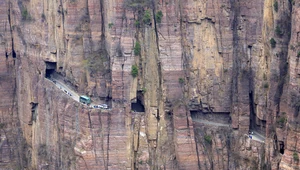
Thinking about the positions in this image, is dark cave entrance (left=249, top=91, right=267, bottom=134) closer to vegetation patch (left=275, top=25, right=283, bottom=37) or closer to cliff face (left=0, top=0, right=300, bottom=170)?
cliff face (left=0, top=0, right=300, bottom=170)

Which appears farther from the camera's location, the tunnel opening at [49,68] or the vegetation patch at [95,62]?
the tunnel opening at [49,68]

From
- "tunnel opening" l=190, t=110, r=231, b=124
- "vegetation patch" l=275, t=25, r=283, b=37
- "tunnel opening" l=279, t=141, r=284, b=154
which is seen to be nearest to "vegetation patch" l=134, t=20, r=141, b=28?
"tunnel opening" l=190, t=110, r=231, b=124

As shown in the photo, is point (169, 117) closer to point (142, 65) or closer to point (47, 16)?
point (142, 65)

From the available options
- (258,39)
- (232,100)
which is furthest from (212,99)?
(258,39)

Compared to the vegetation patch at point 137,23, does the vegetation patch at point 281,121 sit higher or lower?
lower


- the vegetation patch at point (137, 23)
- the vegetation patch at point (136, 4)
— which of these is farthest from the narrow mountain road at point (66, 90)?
the vegetation patch at point (136, 4)

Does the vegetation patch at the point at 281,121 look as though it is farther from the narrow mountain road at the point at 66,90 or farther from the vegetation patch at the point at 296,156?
the narrow mountain road at the point at 66,90

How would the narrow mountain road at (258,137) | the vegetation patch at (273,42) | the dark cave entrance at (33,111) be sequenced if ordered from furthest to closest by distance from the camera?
the dark cave entrance at (33,111) → the narrow mountain road at (258,137) → the vegetation patch at (273,42)

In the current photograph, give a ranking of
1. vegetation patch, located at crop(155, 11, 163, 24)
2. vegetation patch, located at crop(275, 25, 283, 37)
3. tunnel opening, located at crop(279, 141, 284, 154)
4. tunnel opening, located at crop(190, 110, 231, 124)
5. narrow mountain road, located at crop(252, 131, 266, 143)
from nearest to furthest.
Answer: tunnel opening, located at crop(279, 141, 284, 154), vegetation patch, located at crop(275, 25, 283, 37), narrow mountain road, located at crop(252, 131, 266, 143), vegetation patch, located at crop(155, 11, 163, 24), tunnel opening, located at crop(190, 110, 231, 124)

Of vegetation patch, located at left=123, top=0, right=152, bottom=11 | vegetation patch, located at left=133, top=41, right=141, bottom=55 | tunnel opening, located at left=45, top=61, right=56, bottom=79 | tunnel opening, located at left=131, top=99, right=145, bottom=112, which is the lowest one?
tunnel opening, located at left=131, top=99, right=145, bottom=112

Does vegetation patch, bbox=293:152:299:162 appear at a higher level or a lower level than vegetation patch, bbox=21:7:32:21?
lower

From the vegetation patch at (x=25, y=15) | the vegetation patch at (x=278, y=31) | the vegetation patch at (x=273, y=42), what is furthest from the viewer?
the vegetation patch at (x=25, y=15)
